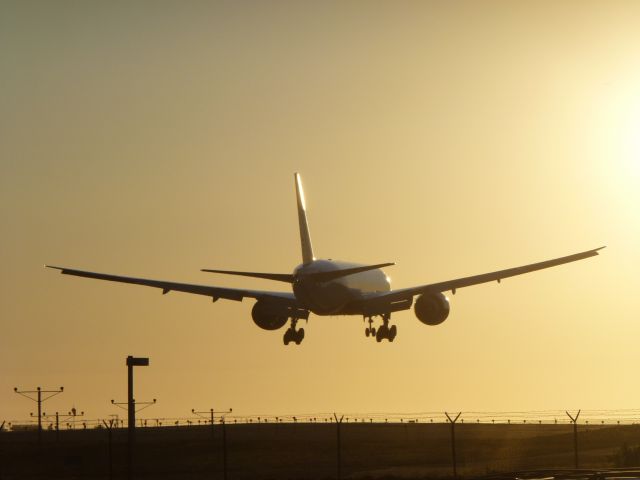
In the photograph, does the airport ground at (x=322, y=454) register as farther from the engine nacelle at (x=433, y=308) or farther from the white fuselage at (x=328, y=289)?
the white fuselage at (x=328, y=289)

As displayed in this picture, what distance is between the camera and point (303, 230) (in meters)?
99.9

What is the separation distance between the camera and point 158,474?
84125mm

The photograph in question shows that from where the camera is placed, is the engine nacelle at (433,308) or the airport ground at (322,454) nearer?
the airport ground at (322,454)

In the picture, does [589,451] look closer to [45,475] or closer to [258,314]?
[258,314]

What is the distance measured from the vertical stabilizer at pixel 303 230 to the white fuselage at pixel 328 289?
268cm

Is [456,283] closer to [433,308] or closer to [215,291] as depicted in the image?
[433,308]

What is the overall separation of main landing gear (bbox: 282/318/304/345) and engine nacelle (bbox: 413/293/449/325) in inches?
319

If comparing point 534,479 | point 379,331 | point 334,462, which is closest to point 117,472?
point 334,462

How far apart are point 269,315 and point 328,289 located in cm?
702

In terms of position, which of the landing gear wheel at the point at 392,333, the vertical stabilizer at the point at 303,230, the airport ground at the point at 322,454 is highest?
the vertical stabilizer at the point at 303,230

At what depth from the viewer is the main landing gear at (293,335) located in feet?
314

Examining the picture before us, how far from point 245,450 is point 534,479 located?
46534 mm

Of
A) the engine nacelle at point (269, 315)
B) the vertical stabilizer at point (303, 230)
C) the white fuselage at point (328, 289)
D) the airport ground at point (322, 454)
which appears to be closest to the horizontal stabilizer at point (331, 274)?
the white fuselage at point (328, 289)

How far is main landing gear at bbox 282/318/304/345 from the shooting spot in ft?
314
